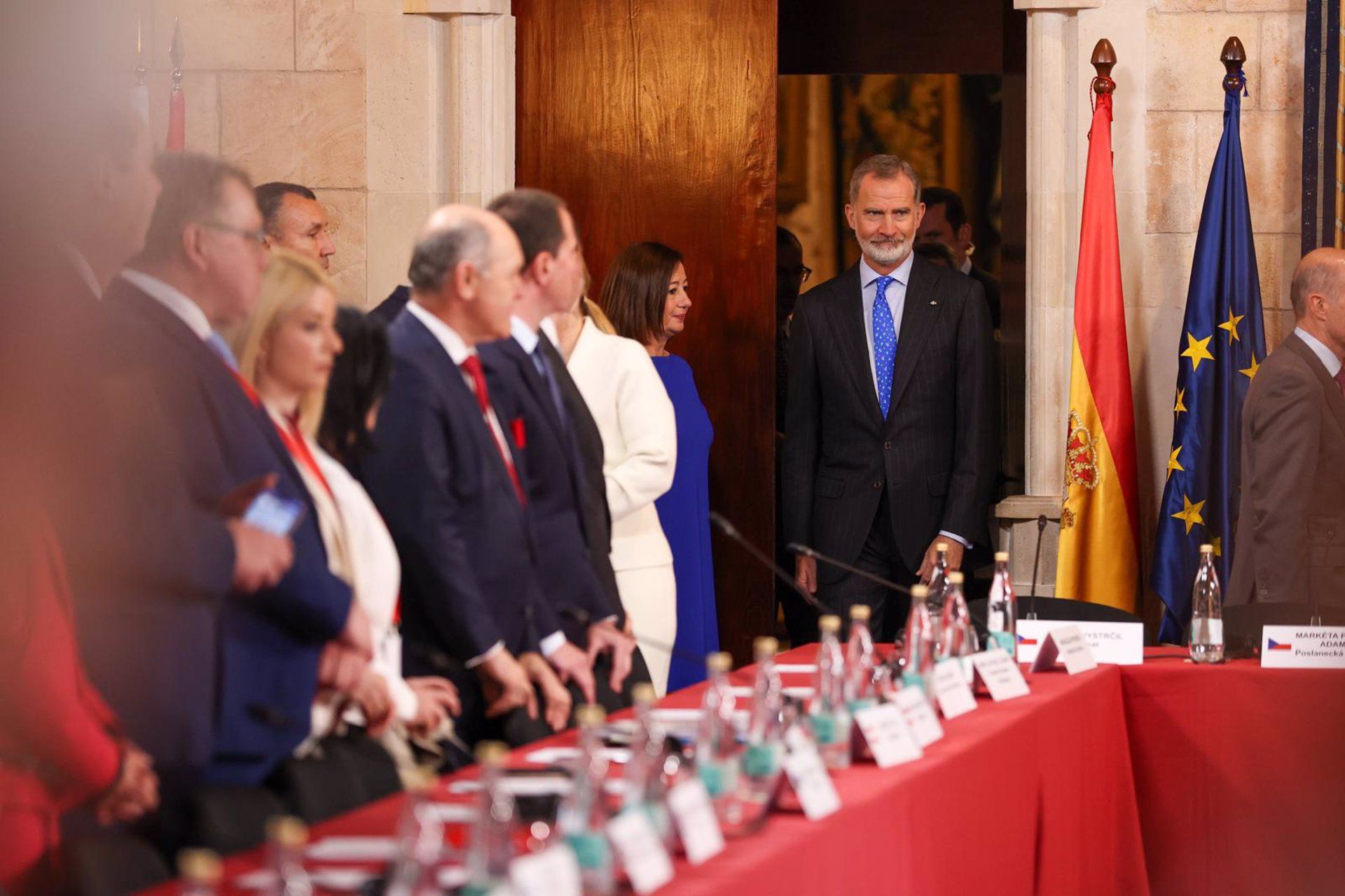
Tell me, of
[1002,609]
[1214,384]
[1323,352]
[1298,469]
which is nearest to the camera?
[1002,609]

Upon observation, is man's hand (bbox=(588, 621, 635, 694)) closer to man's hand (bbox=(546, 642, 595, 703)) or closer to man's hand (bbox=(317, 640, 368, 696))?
man's hand (bbox=(546, 642, 595, 703))

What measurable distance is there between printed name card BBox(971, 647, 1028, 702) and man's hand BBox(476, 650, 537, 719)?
88 centimetres

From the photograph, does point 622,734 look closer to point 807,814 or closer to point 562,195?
point 807,814

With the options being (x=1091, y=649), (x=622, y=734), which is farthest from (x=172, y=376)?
(x=1091, y=649)

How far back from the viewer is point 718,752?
2250 millimetres

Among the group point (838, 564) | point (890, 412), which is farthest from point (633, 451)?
point (890, 412)

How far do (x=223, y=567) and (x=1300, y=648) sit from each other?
2446 mm

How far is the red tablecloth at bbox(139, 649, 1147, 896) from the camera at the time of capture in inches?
86.0

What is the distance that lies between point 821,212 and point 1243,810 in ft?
17.9

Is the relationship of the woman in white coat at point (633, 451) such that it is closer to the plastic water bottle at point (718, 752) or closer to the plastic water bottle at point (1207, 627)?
the plastic water bottle at point (1207, 627)

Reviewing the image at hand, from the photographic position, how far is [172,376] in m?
2.35

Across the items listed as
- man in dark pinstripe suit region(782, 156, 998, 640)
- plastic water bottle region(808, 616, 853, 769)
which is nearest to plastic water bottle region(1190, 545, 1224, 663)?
man in dark pinstripe suit region(782, 156, 998, 640)

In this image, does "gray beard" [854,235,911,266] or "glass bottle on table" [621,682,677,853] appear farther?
"gray beard" [854,235,911,266]

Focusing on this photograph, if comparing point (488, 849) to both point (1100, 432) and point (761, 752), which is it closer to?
point (761, 752)
